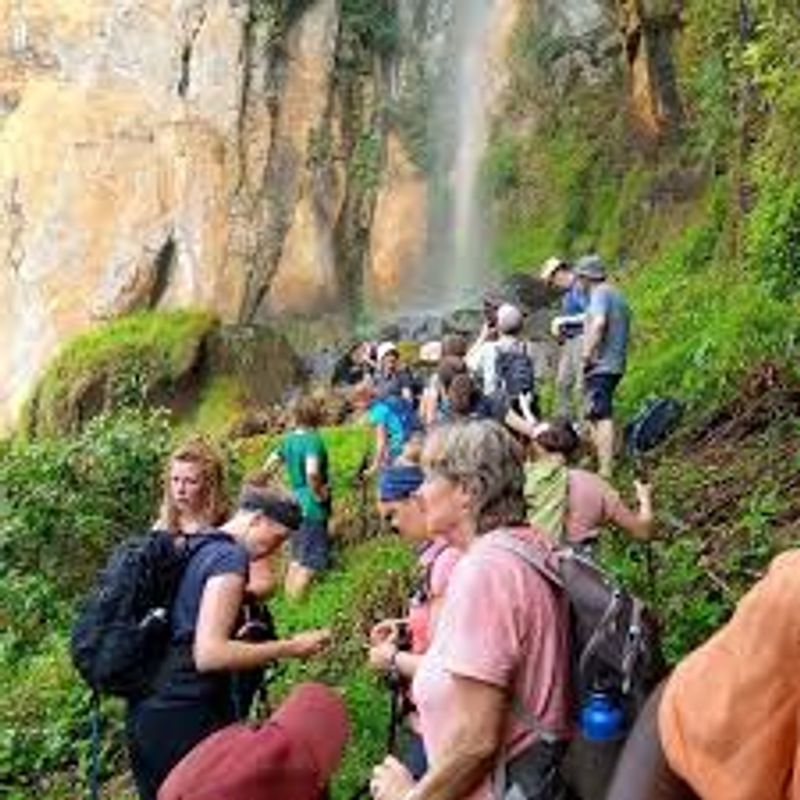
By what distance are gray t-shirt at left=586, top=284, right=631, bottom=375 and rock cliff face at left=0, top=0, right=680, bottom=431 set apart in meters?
14.5

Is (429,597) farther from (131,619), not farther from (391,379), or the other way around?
(391,379)

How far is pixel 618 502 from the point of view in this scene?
6.74 metres

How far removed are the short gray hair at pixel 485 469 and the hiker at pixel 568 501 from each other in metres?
2.70

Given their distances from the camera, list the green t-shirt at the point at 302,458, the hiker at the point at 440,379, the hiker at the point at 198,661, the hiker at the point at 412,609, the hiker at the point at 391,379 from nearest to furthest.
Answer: the hiker at the point at 412,609
the hiker at the point at 198,661
the hiker at the point at 440,379
the green t-shirt at the point at 302,458
the hiker at the point at 391,379

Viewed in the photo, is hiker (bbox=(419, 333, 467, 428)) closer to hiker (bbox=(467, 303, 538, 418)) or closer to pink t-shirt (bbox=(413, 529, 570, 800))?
hiker (bbox=(467, 303, 538, 418))

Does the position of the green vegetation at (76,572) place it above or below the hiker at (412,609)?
below

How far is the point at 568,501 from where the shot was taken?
21.5 ft

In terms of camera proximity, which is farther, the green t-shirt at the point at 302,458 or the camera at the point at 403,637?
the green t-shirt at the point at 302,458

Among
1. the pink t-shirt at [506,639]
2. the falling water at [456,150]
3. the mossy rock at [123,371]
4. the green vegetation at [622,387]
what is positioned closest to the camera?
the pink t-shirt at [506,639]

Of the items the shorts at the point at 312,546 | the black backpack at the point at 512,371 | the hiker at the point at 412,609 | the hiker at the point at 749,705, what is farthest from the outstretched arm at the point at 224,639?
the shorts at the point at 312,546

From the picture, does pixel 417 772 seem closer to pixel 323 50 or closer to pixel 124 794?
pixel 124 794

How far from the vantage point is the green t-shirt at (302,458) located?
1145 cm

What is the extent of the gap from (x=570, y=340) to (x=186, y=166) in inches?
583

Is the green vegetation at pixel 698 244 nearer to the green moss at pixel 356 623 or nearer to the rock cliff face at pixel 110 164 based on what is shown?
the green moss at pixel 356 623
